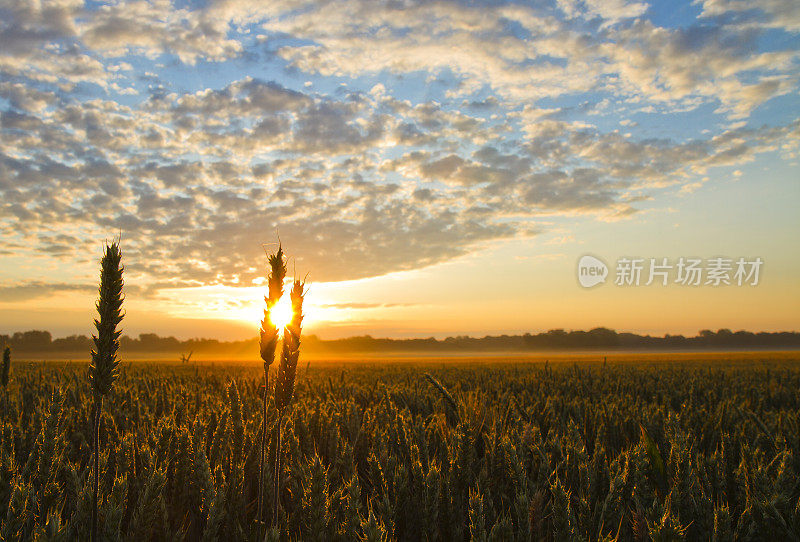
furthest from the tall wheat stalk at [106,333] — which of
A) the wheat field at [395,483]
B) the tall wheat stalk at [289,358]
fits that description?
the tall wheat stalk at [289,358]

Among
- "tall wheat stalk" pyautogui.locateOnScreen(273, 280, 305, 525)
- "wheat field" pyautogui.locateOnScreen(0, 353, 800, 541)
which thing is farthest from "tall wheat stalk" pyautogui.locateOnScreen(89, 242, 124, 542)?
"tall wheat stalk" pyautogui.locateOnScreen(273, 280, 305, 525)

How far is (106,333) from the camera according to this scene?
1724mm

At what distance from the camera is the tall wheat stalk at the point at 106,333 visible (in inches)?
67.7

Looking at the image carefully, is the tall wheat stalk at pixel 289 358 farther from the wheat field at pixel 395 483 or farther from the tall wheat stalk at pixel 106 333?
the tall wheat stalk at pixel 106 333

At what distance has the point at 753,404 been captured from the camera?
7.12 meters

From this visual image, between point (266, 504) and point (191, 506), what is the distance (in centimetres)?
42

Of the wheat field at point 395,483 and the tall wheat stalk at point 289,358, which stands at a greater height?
the tall wheat stalk at point 289,358

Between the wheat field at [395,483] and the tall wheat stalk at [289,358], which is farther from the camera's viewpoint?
the wheat field at [395,483]

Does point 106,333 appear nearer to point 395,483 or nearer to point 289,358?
point 289,358

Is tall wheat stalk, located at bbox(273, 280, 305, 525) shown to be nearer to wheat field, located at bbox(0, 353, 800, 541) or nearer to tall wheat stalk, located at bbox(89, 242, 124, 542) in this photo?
wheat field, located at bbox(0, 353, 800, 541)

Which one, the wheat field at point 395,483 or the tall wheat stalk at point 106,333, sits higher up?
the tall wheat stalk at point 106,333

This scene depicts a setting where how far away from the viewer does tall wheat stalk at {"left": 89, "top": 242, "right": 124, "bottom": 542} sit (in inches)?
67.7

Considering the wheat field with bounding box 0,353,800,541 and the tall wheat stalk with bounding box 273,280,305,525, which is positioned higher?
the tall wheat stalk with bounding box 273,280,305,525

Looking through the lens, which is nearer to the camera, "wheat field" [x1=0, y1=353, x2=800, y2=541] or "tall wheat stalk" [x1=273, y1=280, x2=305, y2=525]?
"tall wheat stalk" [x1=273, y1=280, x2=305, y2=525]
